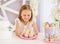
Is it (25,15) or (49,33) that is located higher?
(25,15)

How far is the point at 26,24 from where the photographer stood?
1.07 m

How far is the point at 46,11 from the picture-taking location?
1.06 meters

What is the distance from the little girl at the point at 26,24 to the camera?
1.05 metres

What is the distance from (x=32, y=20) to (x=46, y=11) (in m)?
0.12

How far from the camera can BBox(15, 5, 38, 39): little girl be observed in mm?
1053

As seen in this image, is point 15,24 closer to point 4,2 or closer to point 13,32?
point 13,32

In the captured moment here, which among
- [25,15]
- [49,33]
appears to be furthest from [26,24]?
[49,33]

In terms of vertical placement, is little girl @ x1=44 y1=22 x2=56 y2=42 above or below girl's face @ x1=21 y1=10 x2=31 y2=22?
below

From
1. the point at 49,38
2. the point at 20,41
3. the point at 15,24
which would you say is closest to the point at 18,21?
the point at 15,24

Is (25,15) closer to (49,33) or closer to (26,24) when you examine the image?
(26,24)

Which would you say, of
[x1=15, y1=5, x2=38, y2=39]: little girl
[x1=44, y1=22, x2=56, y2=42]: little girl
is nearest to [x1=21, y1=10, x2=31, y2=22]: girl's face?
[x1=15, y1=5, x2=38, y2=39]: little girl

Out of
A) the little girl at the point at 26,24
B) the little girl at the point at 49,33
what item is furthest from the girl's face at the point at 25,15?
the little girl at the point at 49,33

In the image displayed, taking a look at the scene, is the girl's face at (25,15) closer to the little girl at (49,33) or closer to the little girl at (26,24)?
the little girl at (26,24)

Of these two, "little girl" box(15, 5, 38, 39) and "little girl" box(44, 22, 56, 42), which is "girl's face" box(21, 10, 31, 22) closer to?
"little girl" box(15, 5, 38, 39)
